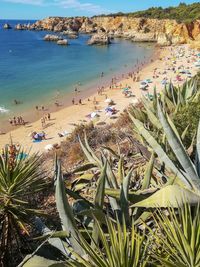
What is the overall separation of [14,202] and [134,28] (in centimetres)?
8491

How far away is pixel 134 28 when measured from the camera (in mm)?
83750

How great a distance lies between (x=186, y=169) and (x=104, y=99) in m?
22.0

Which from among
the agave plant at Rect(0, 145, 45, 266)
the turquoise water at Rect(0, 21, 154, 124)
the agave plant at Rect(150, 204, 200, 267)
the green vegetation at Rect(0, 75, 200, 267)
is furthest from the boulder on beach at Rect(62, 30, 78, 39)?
the agave plant at Rect(150, 204, 200, 267)

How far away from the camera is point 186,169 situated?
360 cm

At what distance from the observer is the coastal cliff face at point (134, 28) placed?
182 ft

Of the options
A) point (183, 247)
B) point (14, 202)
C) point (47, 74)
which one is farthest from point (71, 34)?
point (183, 247)

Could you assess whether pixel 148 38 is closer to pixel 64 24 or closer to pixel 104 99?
pixel 64 24

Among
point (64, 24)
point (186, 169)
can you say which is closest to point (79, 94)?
point (186, 169)

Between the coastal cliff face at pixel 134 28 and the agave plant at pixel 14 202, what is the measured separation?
5247cm

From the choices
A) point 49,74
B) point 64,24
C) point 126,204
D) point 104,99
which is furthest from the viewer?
point 64,24

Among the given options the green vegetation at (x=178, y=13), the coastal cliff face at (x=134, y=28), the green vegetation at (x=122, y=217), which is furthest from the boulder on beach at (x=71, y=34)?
the green vegetation at (x=122, y=217)

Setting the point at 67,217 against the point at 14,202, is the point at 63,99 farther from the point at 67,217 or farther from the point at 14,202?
the point at 67,217

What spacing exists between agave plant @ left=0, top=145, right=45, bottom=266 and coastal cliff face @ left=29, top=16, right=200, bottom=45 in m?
52.5

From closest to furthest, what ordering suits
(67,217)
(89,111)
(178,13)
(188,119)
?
(67,217)
(188,119)
(89,111)
(178,13)
